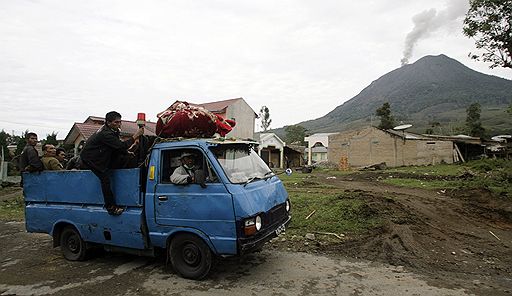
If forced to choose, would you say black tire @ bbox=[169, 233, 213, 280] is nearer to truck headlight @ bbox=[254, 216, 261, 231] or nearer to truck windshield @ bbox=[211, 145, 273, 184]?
truck headlight @ bbox=[254, 216, 261, 231]

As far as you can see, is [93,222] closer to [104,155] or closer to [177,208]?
[104,155]

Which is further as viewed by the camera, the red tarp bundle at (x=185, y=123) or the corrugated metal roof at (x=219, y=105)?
the corrugated metal roof at (x=219, y=105)

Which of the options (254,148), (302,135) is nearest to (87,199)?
(254,148)

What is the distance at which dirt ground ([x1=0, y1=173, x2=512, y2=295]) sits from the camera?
4418mm

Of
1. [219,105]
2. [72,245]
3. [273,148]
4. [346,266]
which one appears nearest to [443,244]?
[346,266]

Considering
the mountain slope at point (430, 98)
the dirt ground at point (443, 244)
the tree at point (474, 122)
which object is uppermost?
the mountain slope at point (430, 98)

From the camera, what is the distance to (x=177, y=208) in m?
4.66

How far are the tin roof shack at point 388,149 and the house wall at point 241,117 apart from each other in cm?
1036

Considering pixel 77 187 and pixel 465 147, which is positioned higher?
pixel 465 147

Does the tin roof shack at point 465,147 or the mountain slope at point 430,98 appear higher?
the mountain slope at point 430,98

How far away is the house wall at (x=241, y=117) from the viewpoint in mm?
33938

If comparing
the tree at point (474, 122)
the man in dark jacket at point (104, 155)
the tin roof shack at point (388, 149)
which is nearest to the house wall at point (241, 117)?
the tin roof shack at point (388, 149)

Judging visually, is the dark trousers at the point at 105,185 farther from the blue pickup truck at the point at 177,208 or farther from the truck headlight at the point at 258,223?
the truck headlight at the point at 258,223

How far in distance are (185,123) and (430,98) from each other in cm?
17685
